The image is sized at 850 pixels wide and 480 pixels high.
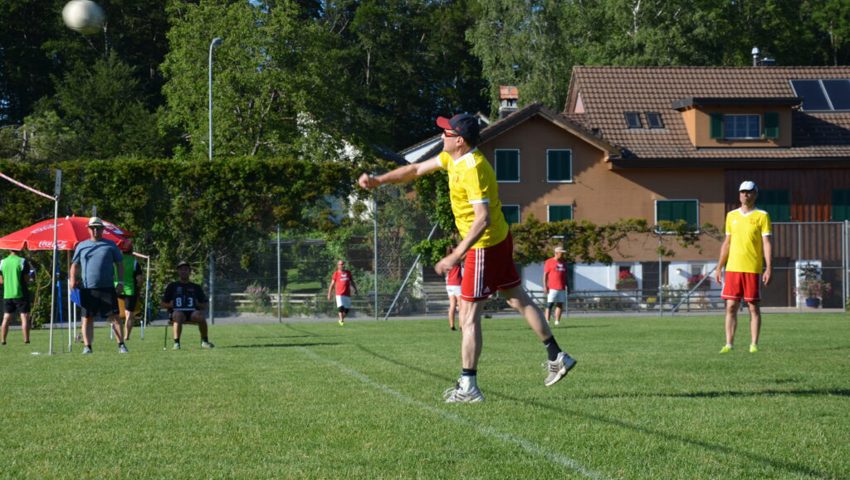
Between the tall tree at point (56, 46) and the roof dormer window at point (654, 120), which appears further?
the tall tree at point (56, 46)

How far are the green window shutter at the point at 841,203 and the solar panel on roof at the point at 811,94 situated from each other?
445cm

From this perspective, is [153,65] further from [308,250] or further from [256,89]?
[308,250]

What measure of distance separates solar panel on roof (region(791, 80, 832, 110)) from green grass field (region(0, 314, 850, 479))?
137 feet

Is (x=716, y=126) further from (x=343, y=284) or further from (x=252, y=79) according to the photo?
(x=343, y=284)

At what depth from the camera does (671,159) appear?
50781 mm

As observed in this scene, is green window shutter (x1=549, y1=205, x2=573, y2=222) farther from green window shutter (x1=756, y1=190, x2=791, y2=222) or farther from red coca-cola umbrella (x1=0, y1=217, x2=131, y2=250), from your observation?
red coca-cola umbrella (x1=0, y1=217, x2=131, y2=250)

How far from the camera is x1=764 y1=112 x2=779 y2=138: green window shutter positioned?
5166cm

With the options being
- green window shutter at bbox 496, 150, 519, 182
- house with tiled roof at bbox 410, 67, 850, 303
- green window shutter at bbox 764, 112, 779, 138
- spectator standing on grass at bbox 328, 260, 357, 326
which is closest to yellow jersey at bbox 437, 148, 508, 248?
spectator standing on grass at bbox 328, 260, 357, 326

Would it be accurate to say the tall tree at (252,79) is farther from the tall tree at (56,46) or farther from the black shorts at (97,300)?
the black shorts at (97,300)

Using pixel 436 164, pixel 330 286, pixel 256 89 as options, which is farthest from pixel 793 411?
pixel 256 89

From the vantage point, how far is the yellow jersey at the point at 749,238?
48.0 feet

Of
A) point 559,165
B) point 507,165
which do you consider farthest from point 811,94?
point 507,165

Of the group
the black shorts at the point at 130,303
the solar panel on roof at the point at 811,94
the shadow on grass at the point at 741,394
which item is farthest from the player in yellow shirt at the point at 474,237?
the solar panel on roof at the point at 811,94

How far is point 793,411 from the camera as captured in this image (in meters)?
8.30
